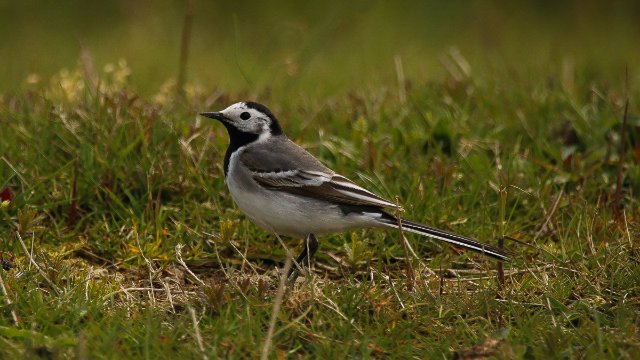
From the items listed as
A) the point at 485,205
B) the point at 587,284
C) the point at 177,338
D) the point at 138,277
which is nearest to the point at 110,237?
the point at 138,277

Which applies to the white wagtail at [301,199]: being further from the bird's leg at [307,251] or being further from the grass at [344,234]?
the grass at [344,234]

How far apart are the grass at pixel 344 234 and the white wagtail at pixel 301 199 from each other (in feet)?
0.84

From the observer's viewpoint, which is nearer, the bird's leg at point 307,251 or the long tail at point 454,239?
the long tail at point 454,239

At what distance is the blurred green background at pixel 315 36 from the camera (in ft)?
36.4

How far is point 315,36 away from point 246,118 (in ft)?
16.6

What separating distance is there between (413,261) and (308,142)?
177 centimetres

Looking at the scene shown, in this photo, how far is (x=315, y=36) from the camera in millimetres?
11453

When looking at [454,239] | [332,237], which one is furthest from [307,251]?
[454,239]

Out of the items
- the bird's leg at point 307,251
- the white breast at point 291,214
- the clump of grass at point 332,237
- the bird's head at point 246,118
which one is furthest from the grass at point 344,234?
the bird's head at point 246,118

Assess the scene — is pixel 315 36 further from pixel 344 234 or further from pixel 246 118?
pixel 344 234

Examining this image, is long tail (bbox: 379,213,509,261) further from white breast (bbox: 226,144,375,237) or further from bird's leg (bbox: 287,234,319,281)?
bird's leg (bbox: 287,234,319,281)

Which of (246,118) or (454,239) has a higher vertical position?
(246,118)

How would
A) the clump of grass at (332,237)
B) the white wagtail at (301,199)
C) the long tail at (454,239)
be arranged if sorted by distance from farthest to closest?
the white wagtail at (301,199) < the long tail at (454,239) < the clump of grass at (332,237)

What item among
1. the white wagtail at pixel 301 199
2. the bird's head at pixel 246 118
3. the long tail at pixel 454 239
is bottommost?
the long tail at pixel 454 239
